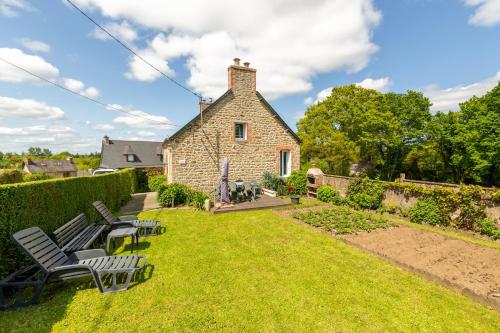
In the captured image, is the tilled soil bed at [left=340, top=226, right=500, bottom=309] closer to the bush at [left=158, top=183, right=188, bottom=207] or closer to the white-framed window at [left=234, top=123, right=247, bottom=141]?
the bush at [left=158, top=183, right=188, bottom=207]

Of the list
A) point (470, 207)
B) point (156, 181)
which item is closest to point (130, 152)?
point (156, 181)

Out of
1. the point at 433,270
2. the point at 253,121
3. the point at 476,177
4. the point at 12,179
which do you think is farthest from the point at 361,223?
the point at 476,177

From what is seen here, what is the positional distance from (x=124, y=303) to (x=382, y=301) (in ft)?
15.5

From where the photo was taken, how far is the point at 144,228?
7906mm

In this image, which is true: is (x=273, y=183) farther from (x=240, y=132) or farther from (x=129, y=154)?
(x=129, y=154)

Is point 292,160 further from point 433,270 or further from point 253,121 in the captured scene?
point 433,270

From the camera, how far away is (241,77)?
1441 centimetres

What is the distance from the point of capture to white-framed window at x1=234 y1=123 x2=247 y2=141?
14.7 m

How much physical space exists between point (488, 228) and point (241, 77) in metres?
13.4

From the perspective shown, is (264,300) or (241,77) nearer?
(264,300)

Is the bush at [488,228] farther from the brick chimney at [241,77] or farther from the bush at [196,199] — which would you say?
the brick chimney at [241,77]

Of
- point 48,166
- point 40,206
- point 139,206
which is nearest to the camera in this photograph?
point 40,206

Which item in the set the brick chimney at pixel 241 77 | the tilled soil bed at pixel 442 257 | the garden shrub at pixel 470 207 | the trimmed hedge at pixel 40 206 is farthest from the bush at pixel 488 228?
the trimmed hedge at pixel 40 206

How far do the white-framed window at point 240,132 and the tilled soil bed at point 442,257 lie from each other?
30.2 feet
